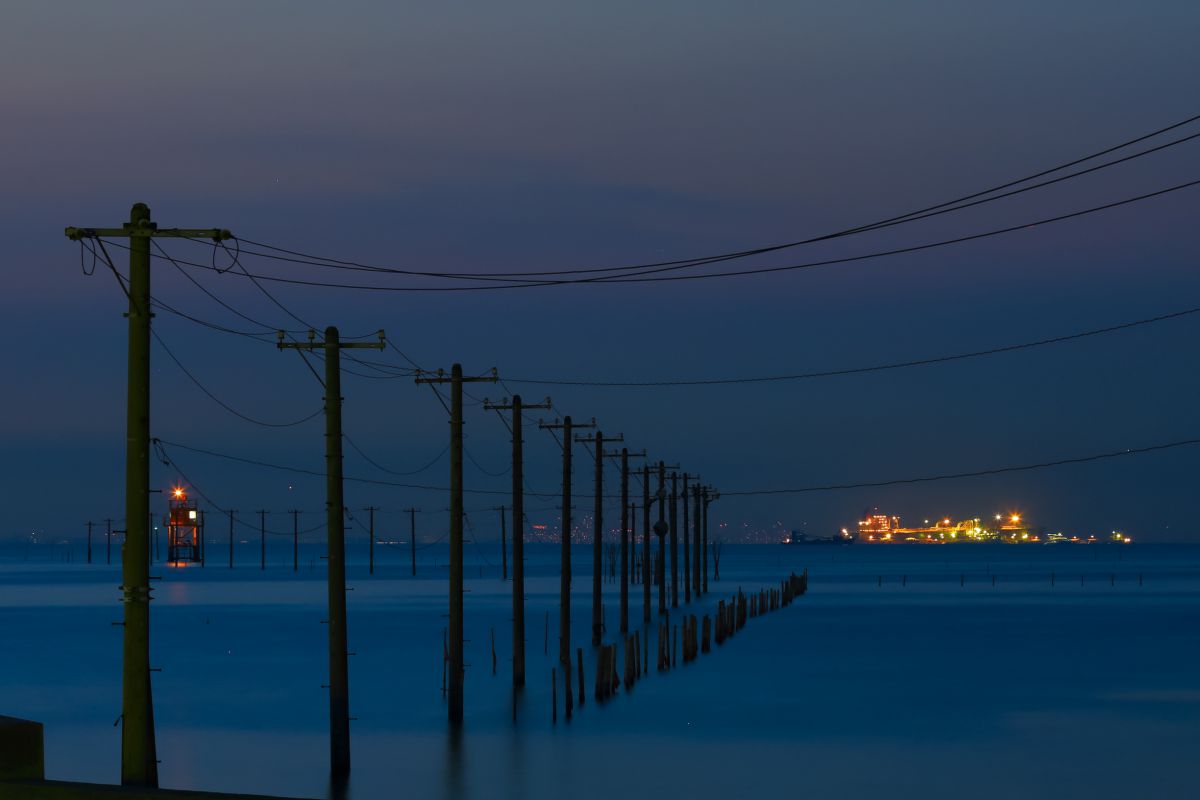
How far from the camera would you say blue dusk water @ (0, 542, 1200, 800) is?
35312 mm

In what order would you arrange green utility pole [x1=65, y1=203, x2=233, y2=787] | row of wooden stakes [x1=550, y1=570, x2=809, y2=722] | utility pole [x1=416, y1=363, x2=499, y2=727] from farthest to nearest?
row of wooden stakes [x1=550, y1=570, x2=809, y2=722] → utility pole [x1=416, y1=363, x2=499, y2=727] → green utility pole [x1=65, y1=203, x2=233, y2=787]

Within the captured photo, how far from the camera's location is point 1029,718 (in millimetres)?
48094

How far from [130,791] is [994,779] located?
1028 inches

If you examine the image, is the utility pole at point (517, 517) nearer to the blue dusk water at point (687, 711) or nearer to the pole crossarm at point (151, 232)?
the blue dusk water at point (687, 711)

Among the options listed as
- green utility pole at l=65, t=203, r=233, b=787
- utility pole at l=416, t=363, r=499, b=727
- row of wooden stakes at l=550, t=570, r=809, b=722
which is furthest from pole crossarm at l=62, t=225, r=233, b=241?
row of wooden stakes at l=550, t=570, r=809, b=722

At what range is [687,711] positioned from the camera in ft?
153

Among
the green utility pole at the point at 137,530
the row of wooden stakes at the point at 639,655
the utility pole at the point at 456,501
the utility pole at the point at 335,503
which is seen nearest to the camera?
the green utility pole at the point at 137,530

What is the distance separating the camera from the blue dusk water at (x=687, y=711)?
3531cm

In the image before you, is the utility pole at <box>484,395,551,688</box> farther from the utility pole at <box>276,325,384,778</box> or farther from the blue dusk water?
the utility pole at <box>276,325,384,778</box>

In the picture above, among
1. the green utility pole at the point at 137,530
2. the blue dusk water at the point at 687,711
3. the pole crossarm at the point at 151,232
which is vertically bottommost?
the blue dusk water at the point at 687,711

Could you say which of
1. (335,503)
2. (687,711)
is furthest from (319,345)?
(687,711)

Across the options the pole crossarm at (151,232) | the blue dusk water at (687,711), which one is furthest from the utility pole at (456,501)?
the pole crossarm at (151,232)

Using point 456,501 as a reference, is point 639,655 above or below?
below

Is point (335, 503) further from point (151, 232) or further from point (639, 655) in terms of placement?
point (639, 655)
